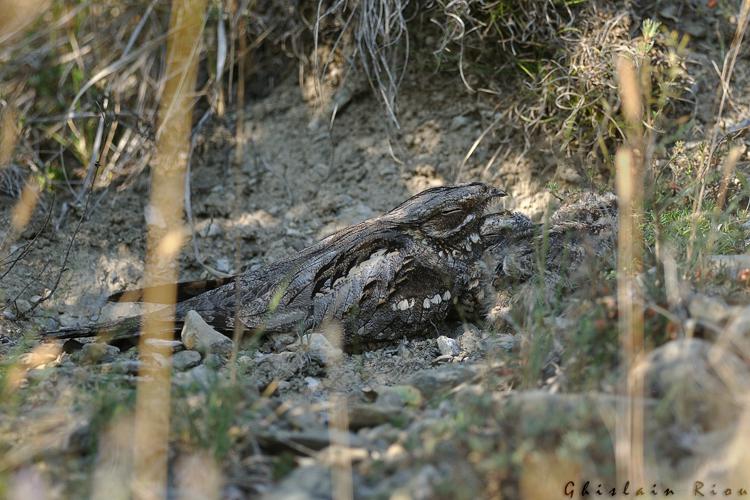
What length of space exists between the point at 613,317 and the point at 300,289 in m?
1.50

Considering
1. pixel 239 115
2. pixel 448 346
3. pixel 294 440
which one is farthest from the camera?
pixel 239 115

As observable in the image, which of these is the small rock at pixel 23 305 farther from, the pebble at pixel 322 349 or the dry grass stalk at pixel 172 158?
the pebble at pixel 322 349

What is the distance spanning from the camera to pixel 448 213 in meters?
3.61

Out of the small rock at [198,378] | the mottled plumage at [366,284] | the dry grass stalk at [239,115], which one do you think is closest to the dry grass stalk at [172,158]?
the mottled plumage at [366,284]

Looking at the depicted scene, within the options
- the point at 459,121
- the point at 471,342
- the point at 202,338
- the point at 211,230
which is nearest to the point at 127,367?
the point at 202,338

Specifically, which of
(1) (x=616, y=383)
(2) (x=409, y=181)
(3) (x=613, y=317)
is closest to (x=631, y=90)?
(3) (x=613, y=317)

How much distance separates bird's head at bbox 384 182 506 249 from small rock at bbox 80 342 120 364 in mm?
1346

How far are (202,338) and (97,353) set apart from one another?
0.45 metres

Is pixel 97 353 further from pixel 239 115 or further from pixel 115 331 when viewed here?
pixel 239 115

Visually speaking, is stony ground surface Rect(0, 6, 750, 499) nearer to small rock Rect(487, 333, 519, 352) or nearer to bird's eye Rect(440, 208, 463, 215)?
small rock Rect(487, 333, 519, 352)

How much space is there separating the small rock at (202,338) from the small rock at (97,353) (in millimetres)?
288

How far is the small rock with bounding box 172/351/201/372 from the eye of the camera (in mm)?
2900

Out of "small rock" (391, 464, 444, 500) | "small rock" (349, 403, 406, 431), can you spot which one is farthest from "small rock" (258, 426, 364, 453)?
"small rock" (391, 464, 444, 500)

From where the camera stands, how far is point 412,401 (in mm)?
2391
